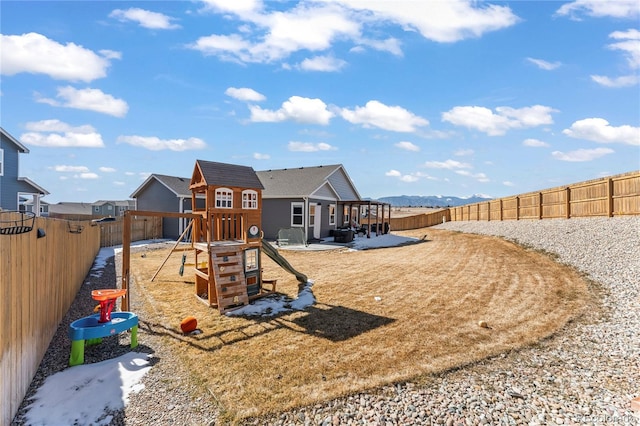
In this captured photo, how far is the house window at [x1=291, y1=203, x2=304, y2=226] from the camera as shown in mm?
22094

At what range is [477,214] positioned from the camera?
95.7 feet

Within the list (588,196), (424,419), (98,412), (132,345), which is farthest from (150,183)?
(588,196)

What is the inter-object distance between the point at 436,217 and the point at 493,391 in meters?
33.1

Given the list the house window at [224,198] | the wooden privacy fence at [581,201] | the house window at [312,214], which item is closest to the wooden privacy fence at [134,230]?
the house window at [312,214]

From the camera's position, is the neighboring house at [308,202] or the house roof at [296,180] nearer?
the neighboring house at [308,202]

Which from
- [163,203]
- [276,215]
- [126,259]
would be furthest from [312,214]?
[126,259]

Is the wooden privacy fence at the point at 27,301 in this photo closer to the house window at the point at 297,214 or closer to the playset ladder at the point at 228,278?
the playset ladder at the point at 228,278

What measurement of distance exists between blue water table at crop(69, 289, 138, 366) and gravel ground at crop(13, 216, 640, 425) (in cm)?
23

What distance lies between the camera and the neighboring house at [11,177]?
19.5 meters

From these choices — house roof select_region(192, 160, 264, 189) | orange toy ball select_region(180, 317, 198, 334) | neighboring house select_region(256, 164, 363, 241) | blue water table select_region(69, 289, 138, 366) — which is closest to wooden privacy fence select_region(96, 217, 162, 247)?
neighboring house select_region(256, 164, 363, 241)

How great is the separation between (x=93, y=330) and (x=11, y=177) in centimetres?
2167

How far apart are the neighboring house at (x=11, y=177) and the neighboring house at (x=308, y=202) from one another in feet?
47.1

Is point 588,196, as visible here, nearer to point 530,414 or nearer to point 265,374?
point 530,414

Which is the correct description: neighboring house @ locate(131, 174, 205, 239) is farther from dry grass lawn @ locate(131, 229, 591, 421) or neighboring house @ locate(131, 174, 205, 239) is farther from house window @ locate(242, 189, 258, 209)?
house window @ locate(242, 189, 258, 209)
